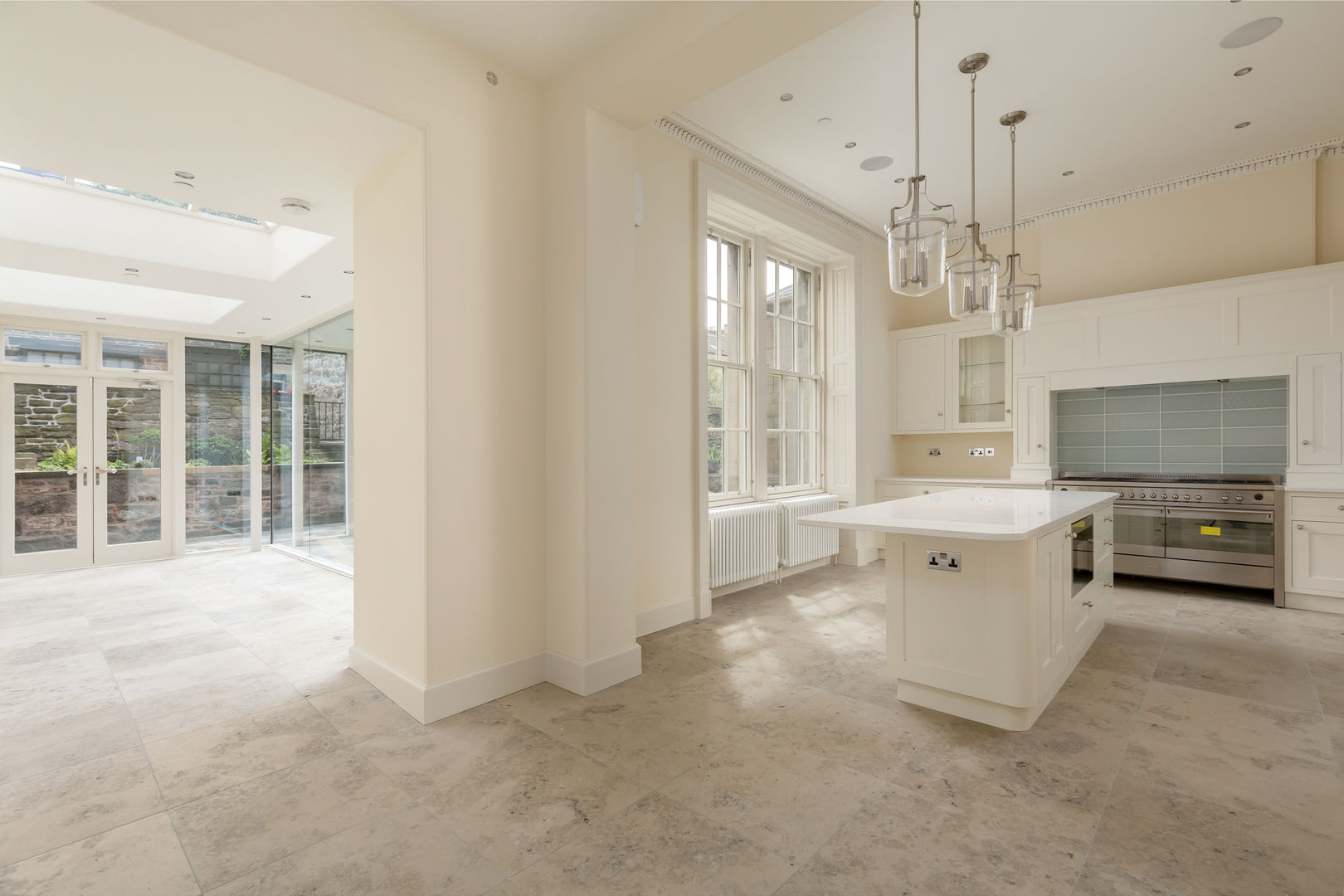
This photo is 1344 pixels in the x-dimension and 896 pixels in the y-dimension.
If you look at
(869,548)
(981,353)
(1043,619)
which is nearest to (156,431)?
(869,548)

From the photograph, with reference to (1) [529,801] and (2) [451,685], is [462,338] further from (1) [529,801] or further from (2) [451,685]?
(1) [529,801]

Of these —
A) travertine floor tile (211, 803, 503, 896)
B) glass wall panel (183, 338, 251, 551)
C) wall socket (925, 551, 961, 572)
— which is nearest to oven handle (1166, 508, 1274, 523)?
wall socket (925, 551, 961, 572)

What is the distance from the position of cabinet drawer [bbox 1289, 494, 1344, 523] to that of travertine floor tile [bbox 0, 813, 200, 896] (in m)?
6.37

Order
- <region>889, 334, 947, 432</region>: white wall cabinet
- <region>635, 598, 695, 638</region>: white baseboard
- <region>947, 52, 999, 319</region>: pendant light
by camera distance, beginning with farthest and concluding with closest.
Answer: <region>889, 334, 947, 432</region>: white wall cabinet, <region>635, 598, 695, 638</region>: white baseboard, <region>947, 52, 999, 319</region>: pendant light

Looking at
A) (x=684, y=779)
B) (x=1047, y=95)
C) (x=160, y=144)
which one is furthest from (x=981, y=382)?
(x=160, y=144)

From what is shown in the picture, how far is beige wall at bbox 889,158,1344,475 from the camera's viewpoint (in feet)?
14.8

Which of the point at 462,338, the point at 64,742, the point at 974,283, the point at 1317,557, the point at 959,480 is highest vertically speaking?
the point at 974,283

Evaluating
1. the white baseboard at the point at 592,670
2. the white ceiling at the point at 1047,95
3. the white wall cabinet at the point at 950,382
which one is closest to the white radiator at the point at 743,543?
the white baseboard at the point at 592,670

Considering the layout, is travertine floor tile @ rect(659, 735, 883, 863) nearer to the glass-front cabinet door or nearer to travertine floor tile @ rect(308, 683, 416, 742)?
travertine floor tile @ rect(308, 683, 416, 742)

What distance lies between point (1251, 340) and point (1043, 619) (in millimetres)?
3720

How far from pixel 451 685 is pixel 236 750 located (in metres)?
0.82

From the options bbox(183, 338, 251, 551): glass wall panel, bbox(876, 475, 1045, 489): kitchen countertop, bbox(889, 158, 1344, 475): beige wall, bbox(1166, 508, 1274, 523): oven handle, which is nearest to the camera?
bbox(1166, 508, 1274, 523): oven handle

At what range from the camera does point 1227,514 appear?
4.53 metres

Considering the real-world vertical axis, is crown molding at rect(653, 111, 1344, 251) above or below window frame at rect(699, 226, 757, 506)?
above
